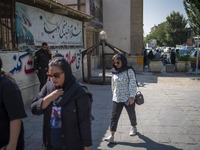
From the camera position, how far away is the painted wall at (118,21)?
19.3m

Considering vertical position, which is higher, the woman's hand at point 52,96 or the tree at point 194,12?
the tree at point 194,12

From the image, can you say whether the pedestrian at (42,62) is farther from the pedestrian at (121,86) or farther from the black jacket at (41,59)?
the pedestrian at (121,86)

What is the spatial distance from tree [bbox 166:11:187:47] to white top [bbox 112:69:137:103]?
4812 centimetres

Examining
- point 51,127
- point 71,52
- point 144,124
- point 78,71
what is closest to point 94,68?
point 78,71

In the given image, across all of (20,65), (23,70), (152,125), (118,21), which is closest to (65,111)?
(152,125)

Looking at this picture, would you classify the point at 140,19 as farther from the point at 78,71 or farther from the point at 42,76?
the point at 42,76

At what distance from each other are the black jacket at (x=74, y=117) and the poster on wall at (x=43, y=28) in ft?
17.9

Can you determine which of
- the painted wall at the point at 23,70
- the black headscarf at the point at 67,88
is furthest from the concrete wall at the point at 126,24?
the black headscarf at the point at 67,88

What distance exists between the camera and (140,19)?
18.9 metres

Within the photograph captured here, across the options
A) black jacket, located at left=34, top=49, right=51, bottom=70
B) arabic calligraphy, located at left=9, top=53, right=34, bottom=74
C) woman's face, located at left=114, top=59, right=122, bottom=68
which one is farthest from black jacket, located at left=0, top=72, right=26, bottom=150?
black jacket, located at left=34, top=49, right=51, bottom=70

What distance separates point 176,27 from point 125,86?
49.1 m

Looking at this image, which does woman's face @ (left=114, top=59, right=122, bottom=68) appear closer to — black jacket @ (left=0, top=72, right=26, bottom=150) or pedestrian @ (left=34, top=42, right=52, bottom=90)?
black jacket @ (left=0, top=72, right=26, bottom=150)

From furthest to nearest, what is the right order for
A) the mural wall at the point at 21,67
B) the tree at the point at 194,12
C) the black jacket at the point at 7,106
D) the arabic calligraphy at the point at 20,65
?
the tree at the point at 194,12
the arabic calligraphy at the point at 20,65
the mural wall at the point at 21,67
the black jacket at the point at 7,106

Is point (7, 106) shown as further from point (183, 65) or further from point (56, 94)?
point (183, 65)
